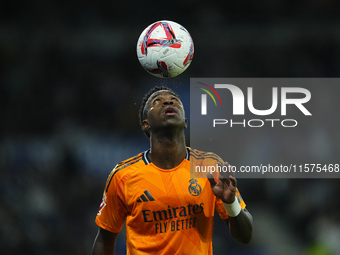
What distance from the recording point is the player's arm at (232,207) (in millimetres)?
2812

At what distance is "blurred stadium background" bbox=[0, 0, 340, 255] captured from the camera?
5.72 meters

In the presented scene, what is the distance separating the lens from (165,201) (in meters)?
3.21

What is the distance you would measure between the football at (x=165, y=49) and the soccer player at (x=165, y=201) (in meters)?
0.36

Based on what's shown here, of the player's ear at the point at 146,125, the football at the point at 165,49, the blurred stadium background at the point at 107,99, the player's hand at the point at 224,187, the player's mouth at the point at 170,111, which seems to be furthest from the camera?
the blurred stadium background at the point at 107,99

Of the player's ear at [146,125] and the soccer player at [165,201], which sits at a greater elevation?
the player's ear at [146,125]

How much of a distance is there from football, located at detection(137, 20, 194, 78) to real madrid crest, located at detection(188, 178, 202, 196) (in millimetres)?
1152

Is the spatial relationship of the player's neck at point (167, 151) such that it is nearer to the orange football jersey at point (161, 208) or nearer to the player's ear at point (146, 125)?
the orange football jersey at point (161, 208)

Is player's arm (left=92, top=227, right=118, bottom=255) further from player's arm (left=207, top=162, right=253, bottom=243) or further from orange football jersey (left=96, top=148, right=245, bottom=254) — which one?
player's arm (left=207, top=162, right=253, bottom=243)

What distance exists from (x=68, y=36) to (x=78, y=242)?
3.49 metres

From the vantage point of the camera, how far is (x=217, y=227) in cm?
583

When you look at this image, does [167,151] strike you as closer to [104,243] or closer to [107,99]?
[104,243]

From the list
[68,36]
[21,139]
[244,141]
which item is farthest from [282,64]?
[21,139]

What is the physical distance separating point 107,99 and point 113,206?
128 inches

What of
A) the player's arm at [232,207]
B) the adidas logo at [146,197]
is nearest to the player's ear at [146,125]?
the adidas logo at [146,197]
